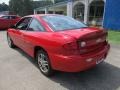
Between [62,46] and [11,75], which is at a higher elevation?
[62,46]

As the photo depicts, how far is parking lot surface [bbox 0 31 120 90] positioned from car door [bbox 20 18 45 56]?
63 centimetres

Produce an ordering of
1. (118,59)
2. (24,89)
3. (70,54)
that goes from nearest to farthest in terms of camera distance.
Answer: (70,54)
(24,89)
(118,59)

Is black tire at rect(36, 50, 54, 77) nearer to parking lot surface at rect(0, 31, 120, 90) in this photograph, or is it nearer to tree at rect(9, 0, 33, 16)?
parking lot surface at rect(0, 31, 120, 90)

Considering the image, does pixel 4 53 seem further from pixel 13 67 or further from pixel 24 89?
pixel 24 89

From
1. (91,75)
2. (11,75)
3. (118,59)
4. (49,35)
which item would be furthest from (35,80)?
(118,59)

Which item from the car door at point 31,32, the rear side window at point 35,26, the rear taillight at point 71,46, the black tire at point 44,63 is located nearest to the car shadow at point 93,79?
the black tire at point 44,63

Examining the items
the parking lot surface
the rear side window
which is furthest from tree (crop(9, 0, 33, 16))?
the rear side window

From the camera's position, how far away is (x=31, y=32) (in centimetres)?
478

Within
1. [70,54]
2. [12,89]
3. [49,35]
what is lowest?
[12,89]

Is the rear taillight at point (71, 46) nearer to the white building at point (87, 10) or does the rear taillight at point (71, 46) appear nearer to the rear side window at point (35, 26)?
the rear side window at point (35, 26)

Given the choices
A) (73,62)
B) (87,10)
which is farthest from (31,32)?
(87,10)

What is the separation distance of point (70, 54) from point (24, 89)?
1318 mm

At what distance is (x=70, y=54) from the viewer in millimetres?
3496

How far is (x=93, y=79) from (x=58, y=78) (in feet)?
2.87
